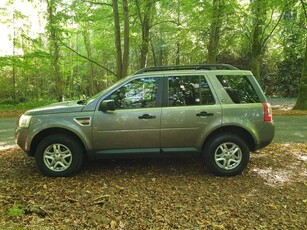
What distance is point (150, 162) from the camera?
5.83m

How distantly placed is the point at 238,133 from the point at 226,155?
1.67ft

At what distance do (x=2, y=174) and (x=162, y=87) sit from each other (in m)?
3.43

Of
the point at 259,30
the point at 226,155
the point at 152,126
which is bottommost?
the point at 226,155

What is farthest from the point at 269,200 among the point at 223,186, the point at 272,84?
the point at 272,84

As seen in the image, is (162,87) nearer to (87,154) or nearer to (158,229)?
(87,154)

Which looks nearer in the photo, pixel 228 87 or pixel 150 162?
pixel 228 87

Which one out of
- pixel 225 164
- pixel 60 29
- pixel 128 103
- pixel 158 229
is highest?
pixel 60 29

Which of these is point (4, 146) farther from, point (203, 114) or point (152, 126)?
point (203, 114)

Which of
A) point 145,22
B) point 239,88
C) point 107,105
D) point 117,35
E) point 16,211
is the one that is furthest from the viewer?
point 145,22

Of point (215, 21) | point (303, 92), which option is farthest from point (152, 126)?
point (303, 92)

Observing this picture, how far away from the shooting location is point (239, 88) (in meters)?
5.23

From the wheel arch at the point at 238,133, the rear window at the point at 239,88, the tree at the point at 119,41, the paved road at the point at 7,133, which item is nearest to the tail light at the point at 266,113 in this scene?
the rear window at the point at 239,88

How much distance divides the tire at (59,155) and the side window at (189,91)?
1.92 m

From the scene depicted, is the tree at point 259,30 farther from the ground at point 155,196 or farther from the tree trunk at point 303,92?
the ground at point 155,196
